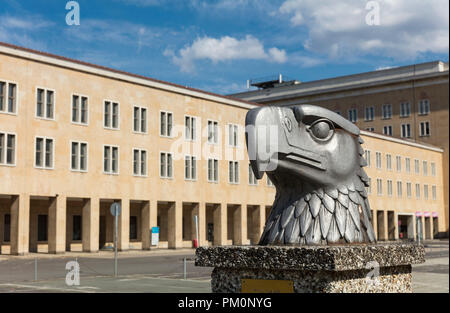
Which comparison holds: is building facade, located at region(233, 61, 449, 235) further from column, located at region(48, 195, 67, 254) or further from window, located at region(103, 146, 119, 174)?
column, located at region(48, 195, 67, 254)

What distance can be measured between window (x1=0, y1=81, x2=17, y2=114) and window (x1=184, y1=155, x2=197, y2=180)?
16.4 metres

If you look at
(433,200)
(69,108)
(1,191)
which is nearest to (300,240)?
(1,191)

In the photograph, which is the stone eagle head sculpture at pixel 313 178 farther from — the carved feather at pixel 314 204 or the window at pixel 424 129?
the window at pixel 424 129

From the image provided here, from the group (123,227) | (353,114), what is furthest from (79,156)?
(353,114)

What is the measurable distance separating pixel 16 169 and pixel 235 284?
38214 mm

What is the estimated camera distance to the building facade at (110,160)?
1624 inches

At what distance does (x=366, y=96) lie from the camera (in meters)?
94.1

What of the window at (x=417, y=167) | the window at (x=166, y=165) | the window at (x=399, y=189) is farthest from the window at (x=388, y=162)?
the window at (x=166, y=165)

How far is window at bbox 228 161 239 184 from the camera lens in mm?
57438

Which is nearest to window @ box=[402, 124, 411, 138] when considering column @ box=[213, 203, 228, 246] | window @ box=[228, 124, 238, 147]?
window @ box=[228, 124, 238, 147]

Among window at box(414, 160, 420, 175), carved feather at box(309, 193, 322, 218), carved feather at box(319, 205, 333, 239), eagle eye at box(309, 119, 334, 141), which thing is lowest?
carved feather at box(319, 205, 333, 239)

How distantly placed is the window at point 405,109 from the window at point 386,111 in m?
1.77

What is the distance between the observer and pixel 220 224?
56.0 meters

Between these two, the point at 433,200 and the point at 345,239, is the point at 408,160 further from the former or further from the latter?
the point at 345,239
